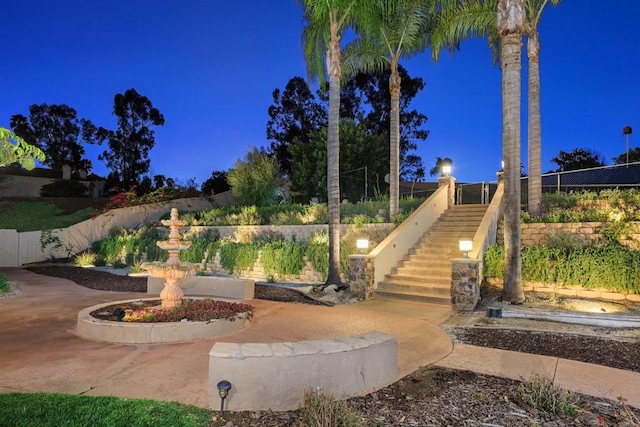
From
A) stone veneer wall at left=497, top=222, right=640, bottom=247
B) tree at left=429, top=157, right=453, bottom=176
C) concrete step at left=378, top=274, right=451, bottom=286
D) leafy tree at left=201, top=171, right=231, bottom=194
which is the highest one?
tree at left=429, top=157, right=453, bottom=176

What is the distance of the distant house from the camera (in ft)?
95.6

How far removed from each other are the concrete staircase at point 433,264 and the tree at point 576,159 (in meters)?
21.7

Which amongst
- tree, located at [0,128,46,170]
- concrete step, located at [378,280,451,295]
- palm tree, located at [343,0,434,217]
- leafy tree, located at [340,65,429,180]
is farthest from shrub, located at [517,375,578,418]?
leafy tree, located at [340,65,429,180]

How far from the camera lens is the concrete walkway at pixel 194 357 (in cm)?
404

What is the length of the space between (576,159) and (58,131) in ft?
165

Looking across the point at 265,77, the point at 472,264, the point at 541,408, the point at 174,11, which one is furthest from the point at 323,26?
the point at 265,77

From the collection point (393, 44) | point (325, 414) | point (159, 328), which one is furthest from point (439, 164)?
point (325, 414)

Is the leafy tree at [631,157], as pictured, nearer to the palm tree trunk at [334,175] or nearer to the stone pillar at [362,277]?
the palm tree trunk at [334,175]

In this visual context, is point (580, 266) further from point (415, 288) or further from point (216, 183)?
point (216, 183)

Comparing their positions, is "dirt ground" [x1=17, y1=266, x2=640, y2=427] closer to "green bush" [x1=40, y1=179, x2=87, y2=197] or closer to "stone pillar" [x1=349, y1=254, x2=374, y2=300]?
"stone pillar" [x1=349, y1=254, x2=374, y2=300]

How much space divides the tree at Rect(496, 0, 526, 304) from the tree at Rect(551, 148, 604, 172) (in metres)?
24.7

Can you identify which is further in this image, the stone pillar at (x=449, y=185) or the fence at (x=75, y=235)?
the fence at (x=75, y=235)

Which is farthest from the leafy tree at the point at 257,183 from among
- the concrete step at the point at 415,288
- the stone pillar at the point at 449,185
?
the concrete step at the point at 415,288

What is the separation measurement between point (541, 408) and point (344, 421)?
1.80 m
